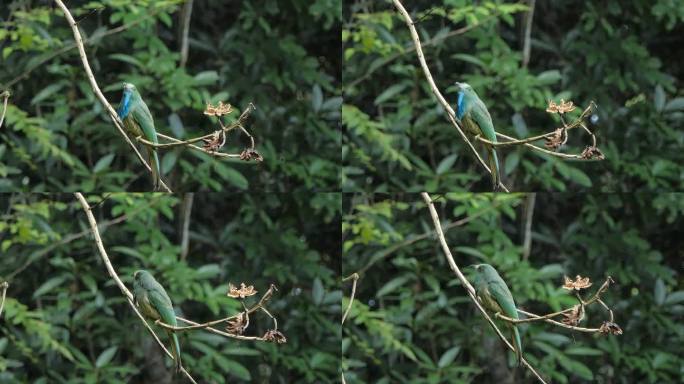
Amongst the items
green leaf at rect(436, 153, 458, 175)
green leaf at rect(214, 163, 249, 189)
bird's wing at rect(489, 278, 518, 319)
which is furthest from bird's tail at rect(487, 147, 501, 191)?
green leaf at rect(214, 163, 249, 189)

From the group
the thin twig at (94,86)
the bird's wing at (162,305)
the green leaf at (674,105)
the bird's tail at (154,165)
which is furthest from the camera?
the green leaf at (674,105)

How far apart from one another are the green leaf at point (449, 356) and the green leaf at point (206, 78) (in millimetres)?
1389

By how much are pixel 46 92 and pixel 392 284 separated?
151 centimetres

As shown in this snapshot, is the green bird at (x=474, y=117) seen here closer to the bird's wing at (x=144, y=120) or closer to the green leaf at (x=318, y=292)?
the green leaf at (x=318, y=292)

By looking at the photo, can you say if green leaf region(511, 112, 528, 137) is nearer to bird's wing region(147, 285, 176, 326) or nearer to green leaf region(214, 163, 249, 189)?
green leaf region(214, 163, 249, 189)

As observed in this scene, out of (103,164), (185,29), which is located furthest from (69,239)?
(185,29)

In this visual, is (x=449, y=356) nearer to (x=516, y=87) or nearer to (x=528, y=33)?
(x=516, y=87)

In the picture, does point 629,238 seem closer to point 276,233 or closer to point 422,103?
point 422,103

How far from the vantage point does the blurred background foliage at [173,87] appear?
4.80 meters

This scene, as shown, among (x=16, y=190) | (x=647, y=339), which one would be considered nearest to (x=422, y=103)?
(x=647, y=339)

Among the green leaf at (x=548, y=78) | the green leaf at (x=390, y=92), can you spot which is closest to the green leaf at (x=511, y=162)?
the green leaf at (x=548, y=78)

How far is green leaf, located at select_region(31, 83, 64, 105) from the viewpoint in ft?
15.7

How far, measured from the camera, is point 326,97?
4992 mm

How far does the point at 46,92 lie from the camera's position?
189 inches
